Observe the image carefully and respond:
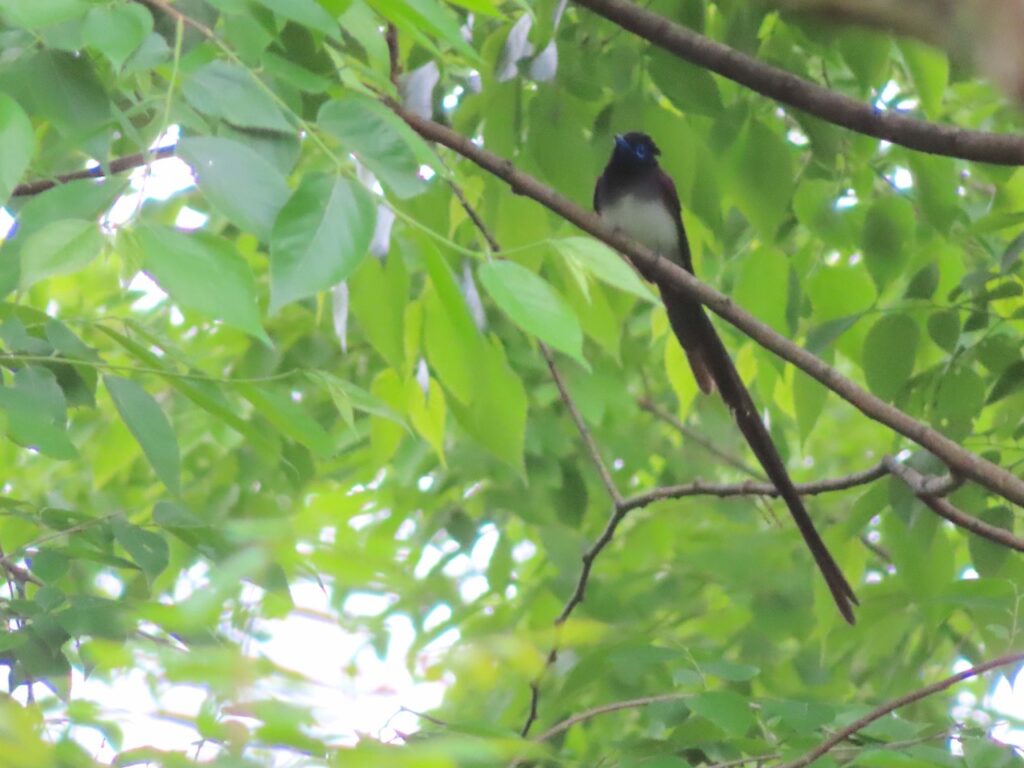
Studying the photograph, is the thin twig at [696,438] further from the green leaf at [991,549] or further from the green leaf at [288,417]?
the green leaf at [288,417]

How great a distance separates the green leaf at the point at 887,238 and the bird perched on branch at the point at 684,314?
0.41m

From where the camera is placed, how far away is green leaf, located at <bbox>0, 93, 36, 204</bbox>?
4.67ft

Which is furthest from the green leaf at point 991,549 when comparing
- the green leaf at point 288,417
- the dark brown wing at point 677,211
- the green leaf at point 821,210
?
the dark brown wing at point 677,211

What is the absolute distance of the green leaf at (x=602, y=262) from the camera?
5.16ft

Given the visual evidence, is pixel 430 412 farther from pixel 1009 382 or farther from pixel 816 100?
pixel 1009 382

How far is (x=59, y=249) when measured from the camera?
4.37 feet

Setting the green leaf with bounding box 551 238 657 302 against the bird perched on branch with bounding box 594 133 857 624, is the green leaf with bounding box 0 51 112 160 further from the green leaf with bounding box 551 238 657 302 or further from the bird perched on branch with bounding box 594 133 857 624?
the bird perched on branch with bounding box 594 133 857 624

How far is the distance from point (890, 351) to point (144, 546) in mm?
1540

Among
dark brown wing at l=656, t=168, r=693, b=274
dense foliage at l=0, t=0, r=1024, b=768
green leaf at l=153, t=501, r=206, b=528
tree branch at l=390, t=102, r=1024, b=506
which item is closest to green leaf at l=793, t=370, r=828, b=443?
dense foliage at l=0, t=0, r=1024, b=768

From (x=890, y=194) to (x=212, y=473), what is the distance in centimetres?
258

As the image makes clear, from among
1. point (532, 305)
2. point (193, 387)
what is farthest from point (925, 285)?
point (193, 387)

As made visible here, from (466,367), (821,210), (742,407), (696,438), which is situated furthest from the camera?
(696,438)

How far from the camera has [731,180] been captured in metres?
2.58

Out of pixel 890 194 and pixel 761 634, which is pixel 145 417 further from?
pixel 761 634
